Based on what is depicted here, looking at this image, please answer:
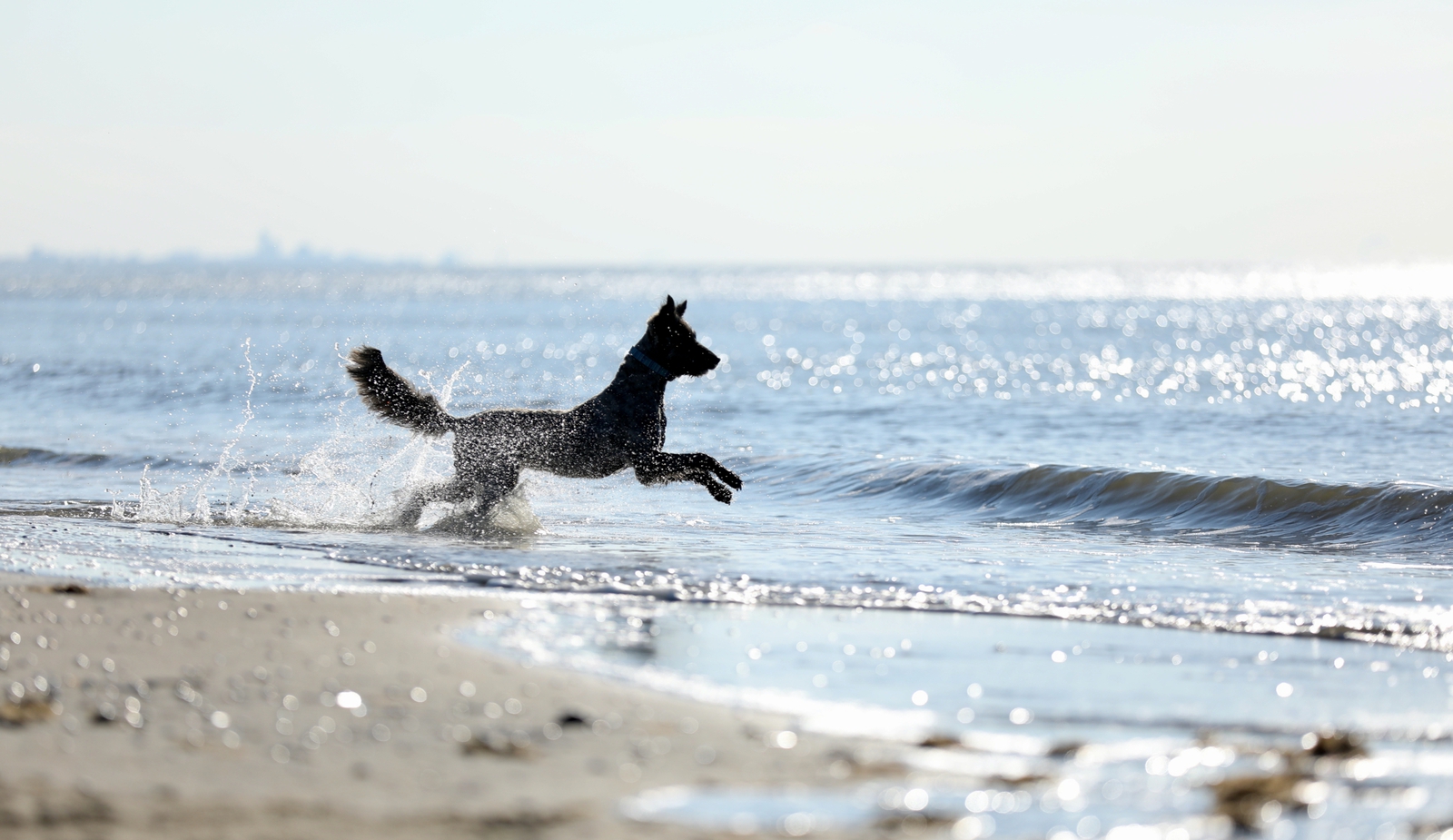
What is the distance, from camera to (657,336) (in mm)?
9688

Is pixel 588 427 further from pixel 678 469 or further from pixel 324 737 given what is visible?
pixel 324 737

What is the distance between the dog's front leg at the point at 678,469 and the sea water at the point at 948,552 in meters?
0.41

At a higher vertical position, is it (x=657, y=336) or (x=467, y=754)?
(x=657, y=336)

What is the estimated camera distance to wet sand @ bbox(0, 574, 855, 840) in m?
3.64

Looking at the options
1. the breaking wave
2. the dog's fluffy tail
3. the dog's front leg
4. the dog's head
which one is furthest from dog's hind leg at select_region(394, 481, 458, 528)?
the breaking wave

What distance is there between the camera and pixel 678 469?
9688 mm

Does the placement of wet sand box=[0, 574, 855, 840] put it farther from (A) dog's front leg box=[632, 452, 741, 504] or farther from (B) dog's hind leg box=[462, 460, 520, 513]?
(B) dog's hind leg box=[462, 460, 520, 513]

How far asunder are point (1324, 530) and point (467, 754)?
8.95 m

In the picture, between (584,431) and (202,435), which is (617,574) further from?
(202,435)

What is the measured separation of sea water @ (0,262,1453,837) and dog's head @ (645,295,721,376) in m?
1.25

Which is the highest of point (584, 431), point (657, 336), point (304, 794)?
point (657, 336)

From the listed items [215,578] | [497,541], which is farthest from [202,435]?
[215,578]

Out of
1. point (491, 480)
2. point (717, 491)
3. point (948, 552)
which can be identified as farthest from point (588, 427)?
point (948, 552)

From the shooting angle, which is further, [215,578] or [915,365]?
[915,365]
